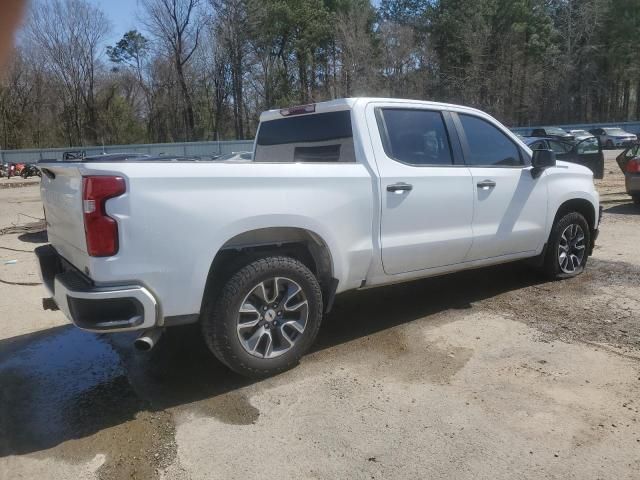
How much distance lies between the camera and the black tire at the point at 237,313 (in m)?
3.58

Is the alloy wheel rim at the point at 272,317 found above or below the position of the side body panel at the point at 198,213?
below

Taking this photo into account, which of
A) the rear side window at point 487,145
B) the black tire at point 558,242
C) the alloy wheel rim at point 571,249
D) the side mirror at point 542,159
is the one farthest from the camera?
the alloy wheel rim at point 571,249

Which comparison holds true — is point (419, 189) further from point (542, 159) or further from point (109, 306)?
point (109, 306)

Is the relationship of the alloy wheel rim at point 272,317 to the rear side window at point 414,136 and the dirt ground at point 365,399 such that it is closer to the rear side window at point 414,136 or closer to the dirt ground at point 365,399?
the dirt ground at point 365,399

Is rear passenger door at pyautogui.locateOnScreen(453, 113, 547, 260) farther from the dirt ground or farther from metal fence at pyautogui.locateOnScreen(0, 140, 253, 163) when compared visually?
metal fence at pyautogui.locateOnScreen(0, 140, 253, 163)

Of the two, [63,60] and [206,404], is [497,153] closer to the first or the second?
[206,404]

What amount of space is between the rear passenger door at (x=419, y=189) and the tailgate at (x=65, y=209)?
211 centimetres

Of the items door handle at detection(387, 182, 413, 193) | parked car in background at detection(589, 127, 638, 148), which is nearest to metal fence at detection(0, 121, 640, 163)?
parked car in background at detection(589, 127, 638, 148)

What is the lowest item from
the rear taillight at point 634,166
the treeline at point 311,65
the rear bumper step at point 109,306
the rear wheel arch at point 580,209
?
the rear bumper step at point 109,306

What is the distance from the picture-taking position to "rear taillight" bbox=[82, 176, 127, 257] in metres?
3.12

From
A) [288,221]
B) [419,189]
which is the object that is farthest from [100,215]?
[419,189]

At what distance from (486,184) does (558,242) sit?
1428 millimetres

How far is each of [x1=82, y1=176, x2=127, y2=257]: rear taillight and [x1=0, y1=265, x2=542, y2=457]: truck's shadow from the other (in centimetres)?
110

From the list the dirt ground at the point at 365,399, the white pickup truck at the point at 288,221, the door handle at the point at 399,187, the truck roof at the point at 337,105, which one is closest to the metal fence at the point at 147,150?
the truck roof at the point at 337,105
